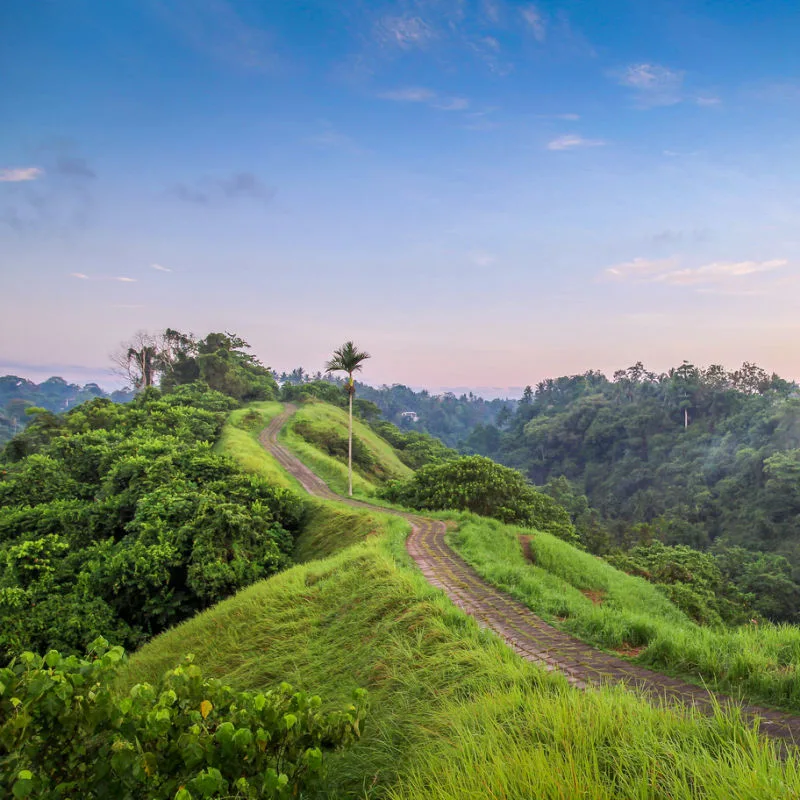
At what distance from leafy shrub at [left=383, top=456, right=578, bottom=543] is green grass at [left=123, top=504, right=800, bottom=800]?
10939mm

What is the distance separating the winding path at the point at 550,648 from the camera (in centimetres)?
360

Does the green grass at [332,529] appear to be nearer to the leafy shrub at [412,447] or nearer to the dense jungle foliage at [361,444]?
the dense jungle foliage at [361,444]

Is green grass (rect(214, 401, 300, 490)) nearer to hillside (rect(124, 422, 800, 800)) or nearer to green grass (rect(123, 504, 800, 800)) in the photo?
hillside (rect(124, 422, 800, 800))

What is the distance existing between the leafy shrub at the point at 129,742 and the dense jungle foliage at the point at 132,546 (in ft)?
30.0

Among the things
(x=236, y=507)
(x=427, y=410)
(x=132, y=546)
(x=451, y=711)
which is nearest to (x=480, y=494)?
(x=236, y=507)

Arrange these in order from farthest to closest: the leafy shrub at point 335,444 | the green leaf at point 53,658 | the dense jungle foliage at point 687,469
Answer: the leafy shrub at point 335,444, the dense jungle foliage at point 687,469, the green leaf at point 53,658

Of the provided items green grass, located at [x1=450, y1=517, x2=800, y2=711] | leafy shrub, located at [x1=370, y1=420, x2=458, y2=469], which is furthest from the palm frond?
leafy shrub, located at [x1=370, y1=420, x2=458, y2=469]

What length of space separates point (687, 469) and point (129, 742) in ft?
229

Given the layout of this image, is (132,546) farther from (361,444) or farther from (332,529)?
(361,444)

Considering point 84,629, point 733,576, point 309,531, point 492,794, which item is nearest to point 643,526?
point 733,576

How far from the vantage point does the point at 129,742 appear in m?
2.37

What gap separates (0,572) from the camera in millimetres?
11906

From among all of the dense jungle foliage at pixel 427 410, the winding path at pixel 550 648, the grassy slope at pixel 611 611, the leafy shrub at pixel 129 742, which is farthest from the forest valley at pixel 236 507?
the dense jungle foliage at pixel 427 410

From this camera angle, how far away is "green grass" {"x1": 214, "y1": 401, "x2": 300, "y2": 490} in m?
21.4
